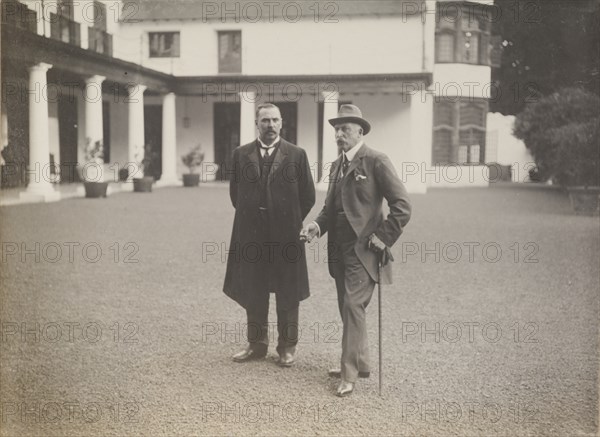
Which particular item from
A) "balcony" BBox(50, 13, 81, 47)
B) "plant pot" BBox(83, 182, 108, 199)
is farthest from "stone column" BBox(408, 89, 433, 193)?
"balcony" BBox(50, 13, 81, 47)

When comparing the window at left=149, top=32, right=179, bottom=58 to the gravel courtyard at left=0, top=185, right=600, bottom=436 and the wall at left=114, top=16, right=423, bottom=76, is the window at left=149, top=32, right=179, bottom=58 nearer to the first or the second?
the wall at left=114, top=16, right=423, bottom=76

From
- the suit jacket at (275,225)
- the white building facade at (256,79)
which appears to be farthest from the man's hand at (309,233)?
the white building facade at (256,79)

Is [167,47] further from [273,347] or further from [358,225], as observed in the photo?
[358,225]

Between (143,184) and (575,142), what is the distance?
1101 cm

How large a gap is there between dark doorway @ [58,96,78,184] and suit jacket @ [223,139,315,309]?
1572 centimetres

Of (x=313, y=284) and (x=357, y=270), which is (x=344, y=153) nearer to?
(x=357, y=270)

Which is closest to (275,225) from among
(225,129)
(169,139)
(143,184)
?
(143,184)

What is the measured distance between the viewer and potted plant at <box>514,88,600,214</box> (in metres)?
13.6

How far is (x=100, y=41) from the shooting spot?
19906 mm

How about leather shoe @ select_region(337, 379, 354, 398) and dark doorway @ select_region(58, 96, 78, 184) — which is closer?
leather shoe @ select_region(337, 379, 354, 398)

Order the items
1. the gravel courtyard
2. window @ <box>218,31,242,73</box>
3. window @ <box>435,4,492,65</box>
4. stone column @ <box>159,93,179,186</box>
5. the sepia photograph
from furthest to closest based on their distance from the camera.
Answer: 1. window @ <box>435,4,492,65</box>
2. window @ <box>218,31,242,73</box>
3. stone column @ <box>159,93,179,186</box>
4. the sepia photograph
5. the gravel courtyard

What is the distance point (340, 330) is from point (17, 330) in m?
2.86

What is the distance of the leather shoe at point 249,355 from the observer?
16.2 feet

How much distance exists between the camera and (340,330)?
19.3 ft
